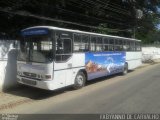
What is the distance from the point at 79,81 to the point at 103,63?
316cm

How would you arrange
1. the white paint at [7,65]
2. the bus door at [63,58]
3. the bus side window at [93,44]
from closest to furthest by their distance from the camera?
the bus door at [63,58], the white paint at [7,65], the bus side window at [93,44]

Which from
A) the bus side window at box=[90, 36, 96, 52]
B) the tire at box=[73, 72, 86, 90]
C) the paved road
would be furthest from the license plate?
the bus side window at box=[90, 36, 96, 52]

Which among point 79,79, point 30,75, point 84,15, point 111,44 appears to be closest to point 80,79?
point 79,79

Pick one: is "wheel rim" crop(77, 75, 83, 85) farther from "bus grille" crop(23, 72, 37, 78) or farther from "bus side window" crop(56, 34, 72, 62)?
"bus grille" crop(23, 72, 37, 78)

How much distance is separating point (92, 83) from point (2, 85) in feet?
17.6

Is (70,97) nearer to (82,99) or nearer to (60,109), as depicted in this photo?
(82,99)

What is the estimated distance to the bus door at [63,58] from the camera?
12023mm

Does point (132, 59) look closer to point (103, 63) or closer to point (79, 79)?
point (103, 63)

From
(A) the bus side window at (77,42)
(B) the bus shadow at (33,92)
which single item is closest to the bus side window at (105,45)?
(A) the bus side window at (77,42)

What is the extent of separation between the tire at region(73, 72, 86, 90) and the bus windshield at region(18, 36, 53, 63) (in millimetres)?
2556

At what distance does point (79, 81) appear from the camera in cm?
1397

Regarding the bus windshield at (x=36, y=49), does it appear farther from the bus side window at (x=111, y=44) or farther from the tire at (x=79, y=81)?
the bus side window at (x=111, y=44)

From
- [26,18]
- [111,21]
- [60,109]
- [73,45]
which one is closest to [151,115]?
[60,109]

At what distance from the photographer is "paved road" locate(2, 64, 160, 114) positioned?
952cm
